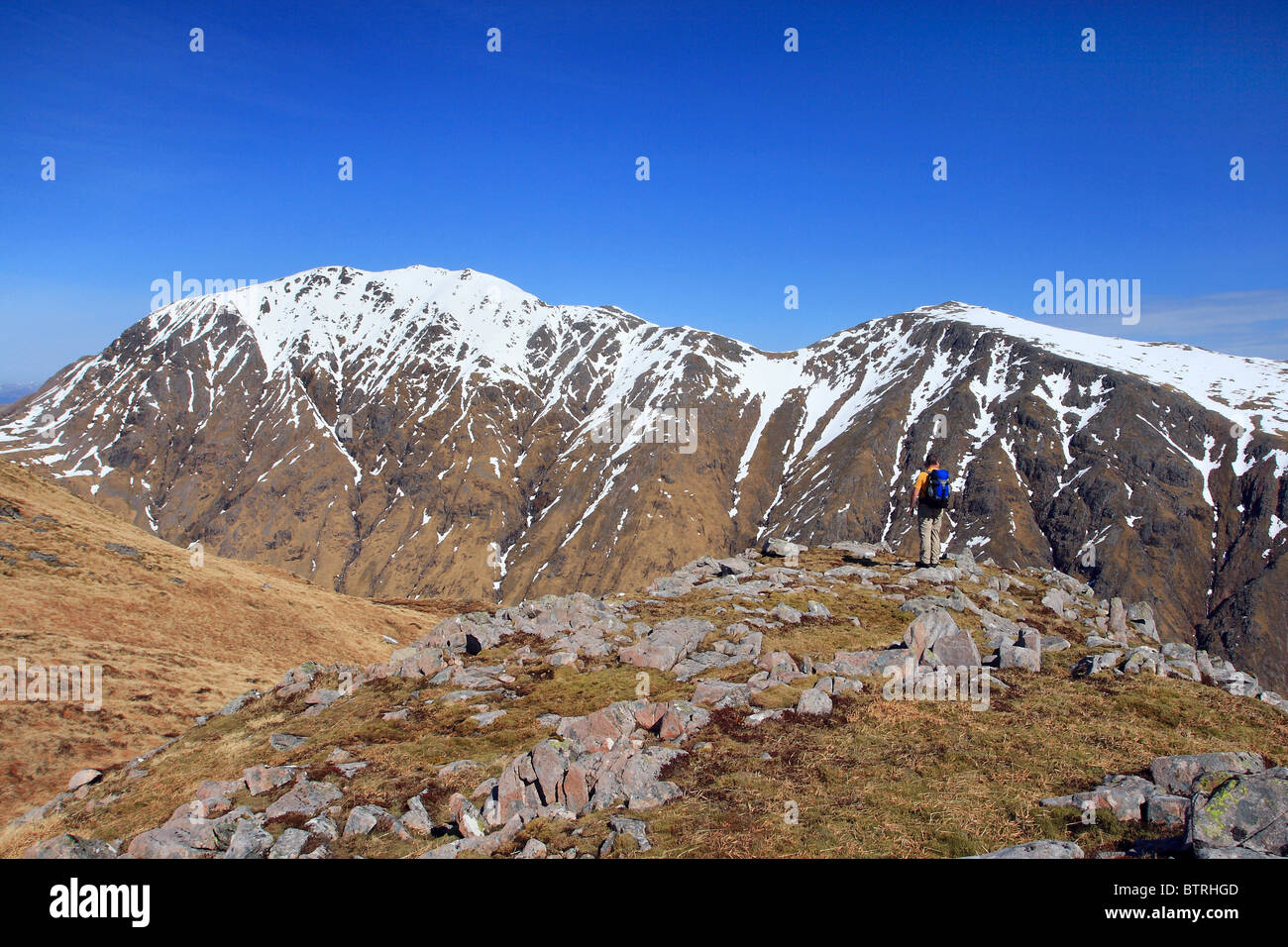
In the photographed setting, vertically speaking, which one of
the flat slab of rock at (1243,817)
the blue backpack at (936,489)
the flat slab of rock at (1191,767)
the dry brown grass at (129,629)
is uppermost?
the blue backpack at (936,489)

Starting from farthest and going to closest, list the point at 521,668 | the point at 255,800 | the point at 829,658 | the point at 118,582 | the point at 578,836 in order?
the point at 118,582
the point at 521,668
the point at 829,658
the point at 255,800
the point at 578,836

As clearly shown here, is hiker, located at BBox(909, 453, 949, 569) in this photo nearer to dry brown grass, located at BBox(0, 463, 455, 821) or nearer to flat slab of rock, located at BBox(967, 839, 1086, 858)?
flat slab of rock, located at BBox(967, 839, 1086, 858)

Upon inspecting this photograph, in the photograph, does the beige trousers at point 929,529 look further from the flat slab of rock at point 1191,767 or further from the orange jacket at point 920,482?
the flat slab of rock at point 1191,767

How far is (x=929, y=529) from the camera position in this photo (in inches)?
1500

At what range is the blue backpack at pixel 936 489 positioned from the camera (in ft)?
117

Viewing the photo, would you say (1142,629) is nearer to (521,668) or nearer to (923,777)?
(923,777)

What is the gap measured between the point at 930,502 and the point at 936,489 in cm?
97

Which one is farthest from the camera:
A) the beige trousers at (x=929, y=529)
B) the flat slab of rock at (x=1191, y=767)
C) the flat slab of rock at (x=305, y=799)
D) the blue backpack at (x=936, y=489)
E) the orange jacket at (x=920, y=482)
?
the beige trousers at (x=929, y=529)

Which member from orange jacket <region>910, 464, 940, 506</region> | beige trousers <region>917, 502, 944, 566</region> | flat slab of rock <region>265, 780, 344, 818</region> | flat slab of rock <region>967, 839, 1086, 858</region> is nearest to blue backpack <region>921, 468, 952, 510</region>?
orange jacket <region>910, 464, 940, 506</region>

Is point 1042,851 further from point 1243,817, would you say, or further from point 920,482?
point 920,482

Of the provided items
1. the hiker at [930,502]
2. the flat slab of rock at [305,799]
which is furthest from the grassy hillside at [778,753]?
the hiker at [930,502]

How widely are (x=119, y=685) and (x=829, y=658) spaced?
1448 inches
